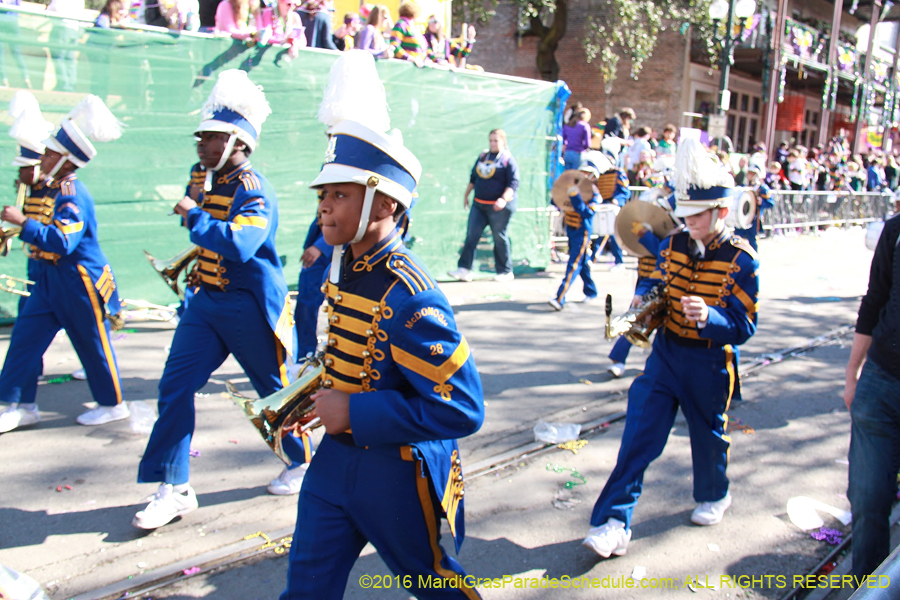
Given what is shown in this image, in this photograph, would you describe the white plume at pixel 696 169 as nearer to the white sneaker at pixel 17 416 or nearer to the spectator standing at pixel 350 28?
the white sneaker at pixel 17 416

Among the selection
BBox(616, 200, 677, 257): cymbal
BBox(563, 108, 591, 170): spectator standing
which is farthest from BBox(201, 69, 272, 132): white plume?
BBox(563, 108, 591, 170): spectator standing

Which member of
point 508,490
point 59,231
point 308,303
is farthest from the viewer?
point 308,303

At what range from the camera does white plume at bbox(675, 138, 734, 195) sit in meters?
3.62

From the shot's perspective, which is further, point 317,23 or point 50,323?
point 317,23

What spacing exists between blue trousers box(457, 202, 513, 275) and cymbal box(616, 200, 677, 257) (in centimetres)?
538

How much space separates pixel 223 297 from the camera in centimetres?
377

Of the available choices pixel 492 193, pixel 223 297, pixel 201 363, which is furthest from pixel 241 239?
pixel 492 193

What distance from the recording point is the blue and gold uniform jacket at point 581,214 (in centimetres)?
901

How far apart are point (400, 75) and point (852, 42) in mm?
33577

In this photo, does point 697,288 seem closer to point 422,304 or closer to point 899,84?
point 422,304

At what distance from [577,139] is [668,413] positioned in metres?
11.8

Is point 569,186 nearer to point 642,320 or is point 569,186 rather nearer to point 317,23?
point 317,23

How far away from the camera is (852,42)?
34.8 m

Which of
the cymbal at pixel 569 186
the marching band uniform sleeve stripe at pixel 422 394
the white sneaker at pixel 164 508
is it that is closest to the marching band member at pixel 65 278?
the white sneaker at pixel 164 508
